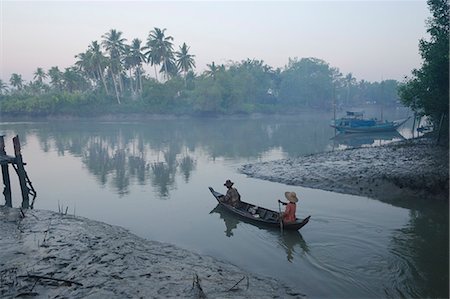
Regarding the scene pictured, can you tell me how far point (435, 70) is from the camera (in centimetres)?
1706

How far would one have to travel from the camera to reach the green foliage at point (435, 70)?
1694 centimetres

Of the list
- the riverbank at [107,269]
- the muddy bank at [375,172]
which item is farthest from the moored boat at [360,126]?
the riverbank at [107,269]

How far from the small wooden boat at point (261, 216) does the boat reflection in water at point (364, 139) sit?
22.4m

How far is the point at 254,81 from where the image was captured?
248ft

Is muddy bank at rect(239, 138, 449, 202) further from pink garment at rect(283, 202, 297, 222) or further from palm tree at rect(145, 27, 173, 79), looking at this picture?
palm tree at rect(145, 27, 173, 79)

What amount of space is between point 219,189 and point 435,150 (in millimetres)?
12457

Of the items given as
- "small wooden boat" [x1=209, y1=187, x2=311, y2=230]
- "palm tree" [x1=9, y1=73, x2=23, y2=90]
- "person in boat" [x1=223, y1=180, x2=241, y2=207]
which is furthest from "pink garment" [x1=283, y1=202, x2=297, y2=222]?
"palm tree" [x1=9, y1=73, x2=23, y2=90]

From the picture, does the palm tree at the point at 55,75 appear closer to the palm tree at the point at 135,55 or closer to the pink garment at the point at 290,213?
the palm tree at the point at 135,55

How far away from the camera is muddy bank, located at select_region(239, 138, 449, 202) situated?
1391 cm

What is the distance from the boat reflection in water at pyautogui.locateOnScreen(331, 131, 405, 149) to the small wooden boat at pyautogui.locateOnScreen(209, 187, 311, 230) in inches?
881

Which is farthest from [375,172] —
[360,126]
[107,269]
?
[360,126]

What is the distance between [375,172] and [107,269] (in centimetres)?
1305

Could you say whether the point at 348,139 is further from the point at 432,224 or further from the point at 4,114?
the point at 4,114

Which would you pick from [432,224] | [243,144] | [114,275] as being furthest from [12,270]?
[243,144]
